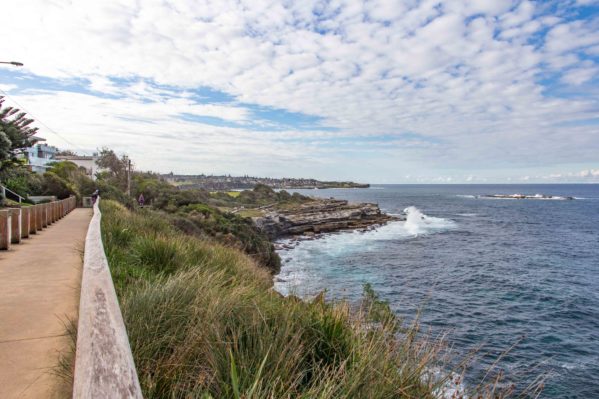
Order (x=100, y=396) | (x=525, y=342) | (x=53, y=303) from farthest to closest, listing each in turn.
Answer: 1. (x=525, y=342)
2. (x=53, y=303)
3. (x=100, y=396)

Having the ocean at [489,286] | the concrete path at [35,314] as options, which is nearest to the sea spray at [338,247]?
the ocean at [489,286]

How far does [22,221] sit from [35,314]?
24.8 feet

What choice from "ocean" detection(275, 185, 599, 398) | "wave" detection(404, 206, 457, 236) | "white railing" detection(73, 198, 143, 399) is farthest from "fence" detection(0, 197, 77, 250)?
"wave" detection(404, 206, 457, 236)

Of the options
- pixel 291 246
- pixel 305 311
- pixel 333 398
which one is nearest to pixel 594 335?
pixel 305 311

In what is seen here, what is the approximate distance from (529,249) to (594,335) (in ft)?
70.9

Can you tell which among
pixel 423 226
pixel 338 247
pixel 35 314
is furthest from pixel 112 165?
pixel 35 314

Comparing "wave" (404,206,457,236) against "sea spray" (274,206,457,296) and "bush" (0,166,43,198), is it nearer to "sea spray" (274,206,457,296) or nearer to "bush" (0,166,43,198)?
"sea spray" (274,206,457,296)

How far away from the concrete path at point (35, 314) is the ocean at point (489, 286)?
3113 millimetres

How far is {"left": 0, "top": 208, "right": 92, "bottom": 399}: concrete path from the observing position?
317 centimetres

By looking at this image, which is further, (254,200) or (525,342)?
(254,200)

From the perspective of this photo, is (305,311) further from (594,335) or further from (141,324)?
(594,335)

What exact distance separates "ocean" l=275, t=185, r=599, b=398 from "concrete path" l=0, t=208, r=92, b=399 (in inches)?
123

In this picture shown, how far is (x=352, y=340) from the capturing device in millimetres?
4113

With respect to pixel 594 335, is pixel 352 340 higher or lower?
higher
